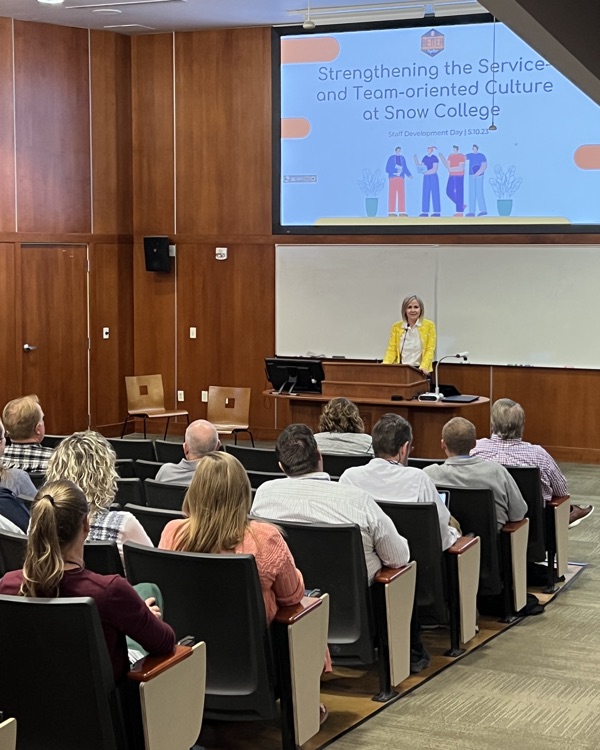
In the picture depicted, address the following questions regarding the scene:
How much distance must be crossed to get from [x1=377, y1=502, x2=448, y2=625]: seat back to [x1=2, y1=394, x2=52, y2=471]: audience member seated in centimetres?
202

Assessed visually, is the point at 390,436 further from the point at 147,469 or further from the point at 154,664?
the point at 154,664

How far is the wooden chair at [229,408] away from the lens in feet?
35.4

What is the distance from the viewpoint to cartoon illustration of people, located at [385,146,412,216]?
454 inches

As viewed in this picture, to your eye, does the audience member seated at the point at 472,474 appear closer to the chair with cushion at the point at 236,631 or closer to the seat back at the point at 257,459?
the seat back at the point at 257,459

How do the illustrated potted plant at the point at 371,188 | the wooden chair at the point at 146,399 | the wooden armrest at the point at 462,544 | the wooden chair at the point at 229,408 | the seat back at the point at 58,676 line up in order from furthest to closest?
the illustrated potted plant at the point at 371,188 → the wooden chair at the point at 146,399 → the wooden chair at the point at 229,408 → the wooden armrest at the point at 462,544 → the seat back at the point at 58,676

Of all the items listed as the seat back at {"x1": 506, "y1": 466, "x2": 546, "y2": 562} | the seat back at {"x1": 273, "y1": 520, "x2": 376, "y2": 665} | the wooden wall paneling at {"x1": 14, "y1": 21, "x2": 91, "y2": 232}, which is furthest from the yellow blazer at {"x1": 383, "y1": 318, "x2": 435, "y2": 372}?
the seat back at {"x1": 273, "y1": 520, "x2": 376, "y2": 665}

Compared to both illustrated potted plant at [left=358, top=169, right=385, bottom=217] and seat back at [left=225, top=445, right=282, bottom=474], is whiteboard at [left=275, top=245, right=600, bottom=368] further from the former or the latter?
seat back at [left=225, top=445, right=282, bottom=474]

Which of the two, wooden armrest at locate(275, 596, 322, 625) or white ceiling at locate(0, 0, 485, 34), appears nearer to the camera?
wooden armrest at locate(275, 596, 322, 625)

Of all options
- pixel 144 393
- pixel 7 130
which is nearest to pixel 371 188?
pixel 144 393

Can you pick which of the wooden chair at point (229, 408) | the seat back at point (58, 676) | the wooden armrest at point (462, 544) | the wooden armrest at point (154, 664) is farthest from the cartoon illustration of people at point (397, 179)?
the seat back at point (58, 676)

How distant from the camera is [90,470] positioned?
13.9 feet

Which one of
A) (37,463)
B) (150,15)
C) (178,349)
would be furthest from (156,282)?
(37,463)

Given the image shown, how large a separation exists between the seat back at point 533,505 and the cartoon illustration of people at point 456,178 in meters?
5.64

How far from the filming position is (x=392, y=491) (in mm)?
5215
